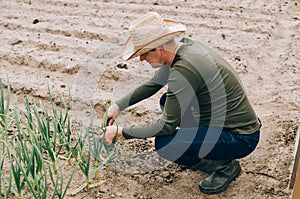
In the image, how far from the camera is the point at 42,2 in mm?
4961

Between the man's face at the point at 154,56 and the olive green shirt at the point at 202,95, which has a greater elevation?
the man's face at the point at 154,56

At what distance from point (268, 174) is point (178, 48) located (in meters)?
0.96

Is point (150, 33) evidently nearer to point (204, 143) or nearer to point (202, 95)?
point (202, 95)

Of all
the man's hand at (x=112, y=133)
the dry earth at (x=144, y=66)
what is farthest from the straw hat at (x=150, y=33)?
the dry earth at (x=144, y=66)

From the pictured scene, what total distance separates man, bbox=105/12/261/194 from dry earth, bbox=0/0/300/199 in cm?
24

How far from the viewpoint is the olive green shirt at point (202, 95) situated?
2332 mm

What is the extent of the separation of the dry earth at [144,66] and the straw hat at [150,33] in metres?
0.80

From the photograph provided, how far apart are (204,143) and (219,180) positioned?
0.30 metres

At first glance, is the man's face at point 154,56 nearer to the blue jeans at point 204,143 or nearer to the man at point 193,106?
the man at point 193,106

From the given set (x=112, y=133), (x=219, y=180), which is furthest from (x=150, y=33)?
(x=219, y=180)

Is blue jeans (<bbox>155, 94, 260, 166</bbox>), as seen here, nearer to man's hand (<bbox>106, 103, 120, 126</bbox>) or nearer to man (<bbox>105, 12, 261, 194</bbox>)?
man (<bbox>105, 12, 261, 194</bbox>)

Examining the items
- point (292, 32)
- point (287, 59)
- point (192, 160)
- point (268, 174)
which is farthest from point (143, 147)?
point (292, 32)

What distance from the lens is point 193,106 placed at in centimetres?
258

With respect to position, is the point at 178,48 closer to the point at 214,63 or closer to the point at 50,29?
the point at 214,63
